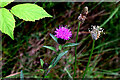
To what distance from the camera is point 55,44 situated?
1.25m

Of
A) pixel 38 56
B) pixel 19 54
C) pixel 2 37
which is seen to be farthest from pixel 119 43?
pixel 2 37

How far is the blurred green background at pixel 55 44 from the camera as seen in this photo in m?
1.10

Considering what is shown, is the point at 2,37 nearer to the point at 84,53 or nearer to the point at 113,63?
the point at 84,53

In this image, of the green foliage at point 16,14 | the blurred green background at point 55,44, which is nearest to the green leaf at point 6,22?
the green foliage at point 16,14

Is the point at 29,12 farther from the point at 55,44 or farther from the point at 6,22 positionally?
the point at 55,44

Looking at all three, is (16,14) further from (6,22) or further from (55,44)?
(55,44)

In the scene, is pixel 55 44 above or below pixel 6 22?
below

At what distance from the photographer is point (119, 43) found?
148cm

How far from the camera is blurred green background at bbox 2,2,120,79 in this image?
1.10 meters

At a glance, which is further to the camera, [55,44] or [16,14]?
[55,44]

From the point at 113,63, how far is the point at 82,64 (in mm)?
339

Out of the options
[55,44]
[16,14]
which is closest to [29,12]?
[16,14]

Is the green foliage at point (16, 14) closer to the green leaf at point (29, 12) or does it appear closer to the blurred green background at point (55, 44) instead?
the green leaf at point (29, 12)

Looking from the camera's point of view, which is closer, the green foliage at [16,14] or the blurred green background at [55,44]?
the green foliage at [16,14]
